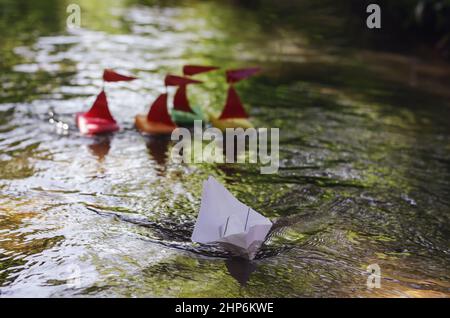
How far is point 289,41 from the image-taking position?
920 cm

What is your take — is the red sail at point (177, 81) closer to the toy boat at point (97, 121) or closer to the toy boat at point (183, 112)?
the toy boat at point (183, 112)

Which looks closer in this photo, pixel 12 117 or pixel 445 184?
pixel 445 184

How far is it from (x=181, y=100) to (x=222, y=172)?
96 cm

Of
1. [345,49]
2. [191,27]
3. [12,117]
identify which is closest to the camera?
[12,117]

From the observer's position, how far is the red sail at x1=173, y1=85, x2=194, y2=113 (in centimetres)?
498

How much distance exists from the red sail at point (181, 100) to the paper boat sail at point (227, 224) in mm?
2102

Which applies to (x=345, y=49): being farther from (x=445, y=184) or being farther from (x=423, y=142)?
(x=445, y=184)

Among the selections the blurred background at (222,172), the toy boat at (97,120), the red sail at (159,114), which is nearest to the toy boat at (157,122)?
the red sail at (159,114)

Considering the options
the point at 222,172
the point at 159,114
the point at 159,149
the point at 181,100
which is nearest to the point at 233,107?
the point at 181,100

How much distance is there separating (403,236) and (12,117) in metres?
3.07

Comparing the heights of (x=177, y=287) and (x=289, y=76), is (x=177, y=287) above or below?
below
